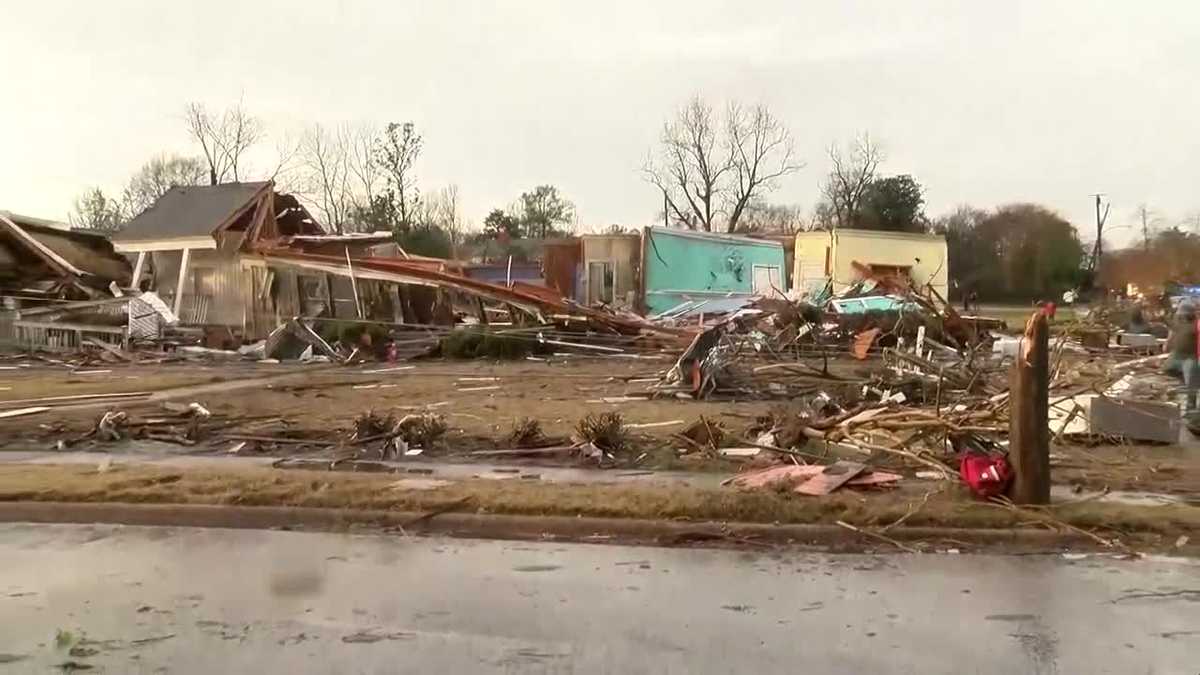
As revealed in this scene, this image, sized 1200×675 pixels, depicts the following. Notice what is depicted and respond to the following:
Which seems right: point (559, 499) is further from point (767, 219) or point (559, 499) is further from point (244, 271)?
point (767, 219)

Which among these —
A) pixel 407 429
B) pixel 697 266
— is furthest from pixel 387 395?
pixel 697 266

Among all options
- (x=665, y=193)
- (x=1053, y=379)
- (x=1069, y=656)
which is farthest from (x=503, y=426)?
(x=665, y=193)

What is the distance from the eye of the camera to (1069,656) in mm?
5590

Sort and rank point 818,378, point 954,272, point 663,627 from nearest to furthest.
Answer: point 663,627 → point 818,378 → point 954,272

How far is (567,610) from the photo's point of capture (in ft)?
21.2

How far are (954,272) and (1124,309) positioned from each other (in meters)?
31.7

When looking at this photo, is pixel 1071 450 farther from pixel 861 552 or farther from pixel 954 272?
pixel 954 272

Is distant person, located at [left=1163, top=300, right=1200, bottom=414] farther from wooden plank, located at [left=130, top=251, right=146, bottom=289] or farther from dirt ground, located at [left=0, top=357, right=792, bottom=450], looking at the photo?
wooden plank, located at [left=130, top=251, right=146, bottom=289]

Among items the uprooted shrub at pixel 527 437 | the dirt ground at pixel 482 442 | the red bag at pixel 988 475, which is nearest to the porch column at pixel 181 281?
the dirt ground at pixel 482 442

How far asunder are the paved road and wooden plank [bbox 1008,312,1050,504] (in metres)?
1.36

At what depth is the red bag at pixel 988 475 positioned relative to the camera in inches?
358

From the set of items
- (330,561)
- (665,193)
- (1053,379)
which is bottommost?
(330,561)

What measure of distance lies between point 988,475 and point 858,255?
32642mm

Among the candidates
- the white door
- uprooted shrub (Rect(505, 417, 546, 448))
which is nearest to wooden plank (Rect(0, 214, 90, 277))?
the white door
